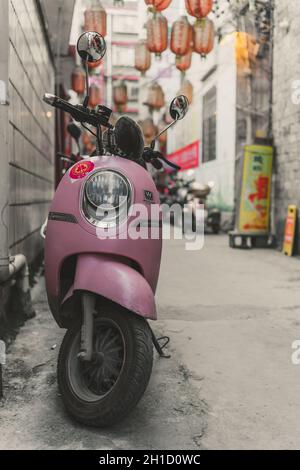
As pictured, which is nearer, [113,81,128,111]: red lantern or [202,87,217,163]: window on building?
[113,81,128,111]: red lantern

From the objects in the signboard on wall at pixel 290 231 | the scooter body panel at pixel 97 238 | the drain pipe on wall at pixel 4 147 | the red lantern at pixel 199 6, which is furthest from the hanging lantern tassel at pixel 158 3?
the scooter body panel at pixel 97 238

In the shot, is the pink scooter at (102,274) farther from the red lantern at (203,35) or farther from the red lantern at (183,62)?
the red lantern at (183,62)

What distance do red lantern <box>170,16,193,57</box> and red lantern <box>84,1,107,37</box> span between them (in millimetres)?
1274

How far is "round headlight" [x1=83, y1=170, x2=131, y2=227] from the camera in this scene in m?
2.41

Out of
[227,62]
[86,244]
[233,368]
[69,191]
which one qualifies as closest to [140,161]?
[69,191]

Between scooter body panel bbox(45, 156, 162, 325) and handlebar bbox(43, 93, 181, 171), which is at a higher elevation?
handlebar bbox(43, 93, 181, 171)

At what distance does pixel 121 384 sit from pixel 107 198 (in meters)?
0.86

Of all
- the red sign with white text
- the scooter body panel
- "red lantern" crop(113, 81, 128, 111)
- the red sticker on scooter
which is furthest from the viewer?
the red sign with white text

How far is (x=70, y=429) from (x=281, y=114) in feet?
27.3

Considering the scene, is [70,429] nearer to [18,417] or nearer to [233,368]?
[18,417]

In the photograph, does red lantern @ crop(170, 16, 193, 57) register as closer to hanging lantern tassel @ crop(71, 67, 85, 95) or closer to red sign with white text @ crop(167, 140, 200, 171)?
hanging lantern tassel @ crop(71, 67, 85, 95)

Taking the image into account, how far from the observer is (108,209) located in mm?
2412

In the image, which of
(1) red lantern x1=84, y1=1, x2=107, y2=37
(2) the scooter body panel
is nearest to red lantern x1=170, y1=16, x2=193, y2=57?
(1) red lantern x1=84, y1=1, x2=107, y2=37

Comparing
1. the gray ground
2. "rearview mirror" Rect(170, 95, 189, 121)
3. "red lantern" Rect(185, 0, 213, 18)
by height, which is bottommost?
the gray ground
